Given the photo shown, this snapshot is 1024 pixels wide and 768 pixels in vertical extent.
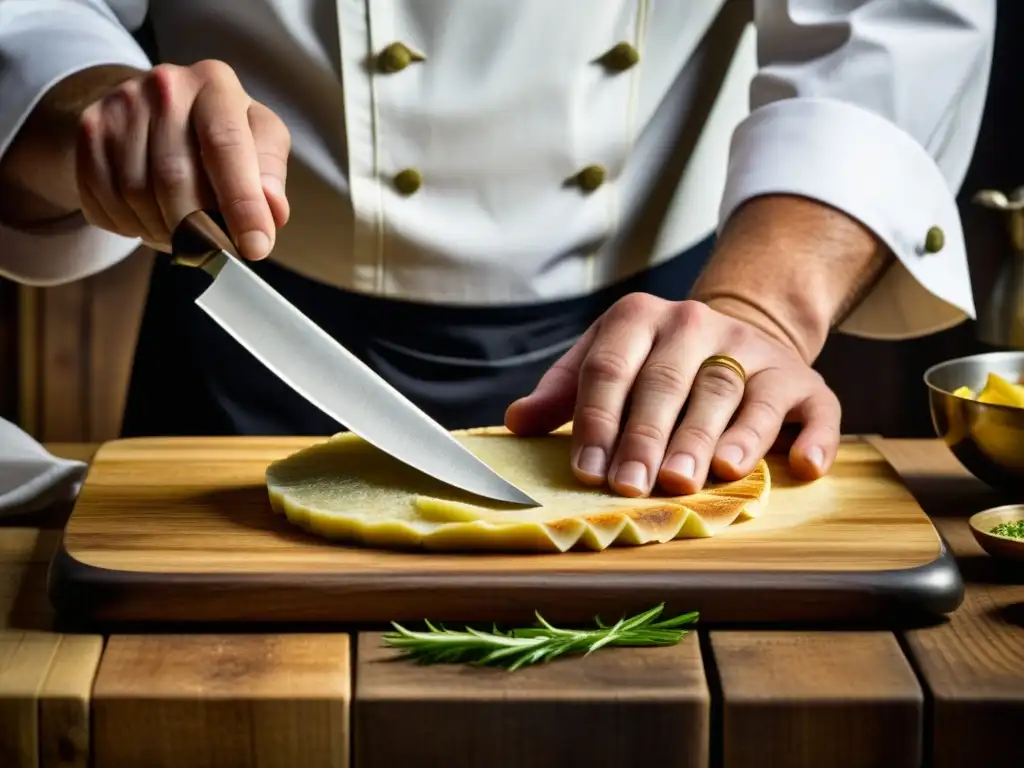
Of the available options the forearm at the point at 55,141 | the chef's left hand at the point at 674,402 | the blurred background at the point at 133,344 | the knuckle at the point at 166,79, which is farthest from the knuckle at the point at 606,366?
the blurred background at the point at 133,344

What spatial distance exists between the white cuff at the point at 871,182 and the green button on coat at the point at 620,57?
0.14m

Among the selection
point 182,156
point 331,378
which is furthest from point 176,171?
point 331,378

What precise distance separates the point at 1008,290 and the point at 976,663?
941 millimetres

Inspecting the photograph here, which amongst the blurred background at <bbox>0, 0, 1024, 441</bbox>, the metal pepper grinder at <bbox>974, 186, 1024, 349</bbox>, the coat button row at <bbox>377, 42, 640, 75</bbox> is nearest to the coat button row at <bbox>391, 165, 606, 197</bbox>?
the coat button row at <bbox>377, 42, 640, 75</bbox>

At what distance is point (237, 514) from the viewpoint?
1.24 m

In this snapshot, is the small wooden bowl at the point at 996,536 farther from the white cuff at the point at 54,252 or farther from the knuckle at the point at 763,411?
the white cuff at the point at 54,252

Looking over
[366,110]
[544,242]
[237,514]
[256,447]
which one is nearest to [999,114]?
[544,242]

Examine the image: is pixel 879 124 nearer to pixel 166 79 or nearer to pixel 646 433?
pixel 646 433

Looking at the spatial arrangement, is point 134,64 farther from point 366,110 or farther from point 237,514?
point 237,514

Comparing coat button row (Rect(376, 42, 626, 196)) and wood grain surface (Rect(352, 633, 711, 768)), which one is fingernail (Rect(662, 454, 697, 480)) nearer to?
wood grain surface (Rect(352, 633, 711, 768))

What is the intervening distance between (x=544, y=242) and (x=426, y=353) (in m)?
0.20

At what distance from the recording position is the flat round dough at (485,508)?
1.12 metres

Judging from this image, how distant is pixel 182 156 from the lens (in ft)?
3.95

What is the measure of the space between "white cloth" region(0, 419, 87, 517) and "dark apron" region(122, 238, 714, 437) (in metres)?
0.37
